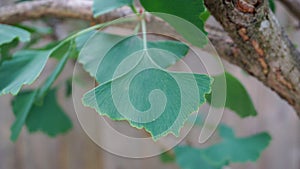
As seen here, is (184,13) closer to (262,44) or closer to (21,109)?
(262,44)

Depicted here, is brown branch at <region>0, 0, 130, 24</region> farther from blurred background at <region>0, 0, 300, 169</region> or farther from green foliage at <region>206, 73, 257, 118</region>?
blurred background at <region>0, 0, 300, 169</region>

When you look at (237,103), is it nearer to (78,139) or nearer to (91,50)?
(91,50)

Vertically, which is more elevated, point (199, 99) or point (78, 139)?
point (199, 99)

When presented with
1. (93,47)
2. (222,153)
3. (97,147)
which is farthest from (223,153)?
(97,147)

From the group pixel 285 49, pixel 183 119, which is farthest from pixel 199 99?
pixel 285 49

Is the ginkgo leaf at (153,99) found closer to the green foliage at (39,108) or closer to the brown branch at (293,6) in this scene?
the green foliage at (39,108)

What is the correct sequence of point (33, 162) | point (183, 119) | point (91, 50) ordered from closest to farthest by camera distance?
point (183, 119)
point (91, 50)
point (33, 162)
